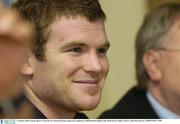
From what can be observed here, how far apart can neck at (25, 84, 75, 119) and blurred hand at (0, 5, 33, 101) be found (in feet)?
2.31

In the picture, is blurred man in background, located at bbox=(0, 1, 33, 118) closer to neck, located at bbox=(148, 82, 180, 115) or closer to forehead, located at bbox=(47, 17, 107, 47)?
forehead, located at bbox=(47, 17, 107, 47)

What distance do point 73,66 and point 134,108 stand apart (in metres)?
0.39

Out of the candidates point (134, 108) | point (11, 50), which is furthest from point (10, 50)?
point (134, 108)

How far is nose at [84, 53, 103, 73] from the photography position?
85cm

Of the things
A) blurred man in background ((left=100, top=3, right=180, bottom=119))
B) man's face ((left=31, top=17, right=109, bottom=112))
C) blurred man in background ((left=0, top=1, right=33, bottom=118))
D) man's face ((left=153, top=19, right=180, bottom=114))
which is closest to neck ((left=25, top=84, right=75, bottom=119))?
man's face ((left=31, top=17, right=109, bottom=112))

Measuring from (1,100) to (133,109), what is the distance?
3.52 ft

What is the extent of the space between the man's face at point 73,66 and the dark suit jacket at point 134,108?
0.18 m

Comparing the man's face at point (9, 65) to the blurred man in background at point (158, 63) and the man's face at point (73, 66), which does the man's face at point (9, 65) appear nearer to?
the man's face at point (73, 66)

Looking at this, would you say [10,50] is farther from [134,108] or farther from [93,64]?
[134,108]

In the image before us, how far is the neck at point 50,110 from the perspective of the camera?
2.79 ft

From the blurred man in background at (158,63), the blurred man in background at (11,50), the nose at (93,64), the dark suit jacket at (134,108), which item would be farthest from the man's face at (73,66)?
the blurred man in background at (11,50)

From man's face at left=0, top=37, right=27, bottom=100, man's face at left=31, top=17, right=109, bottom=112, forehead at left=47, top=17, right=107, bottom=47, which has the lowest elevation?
man's face at left=31, top=17, right=109, bottom=112

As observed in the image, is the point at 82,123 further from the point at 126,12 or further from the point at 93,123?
the point at 126,12

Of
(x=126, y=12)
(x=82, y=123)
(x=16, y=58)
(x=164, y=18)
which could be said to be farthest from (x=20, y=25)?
(x=126, y=12)
